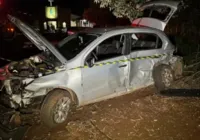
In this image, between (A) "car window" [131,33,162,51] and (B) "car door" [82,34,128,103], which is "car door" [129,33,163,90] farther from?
(B) "car door" [82,34,128,103]

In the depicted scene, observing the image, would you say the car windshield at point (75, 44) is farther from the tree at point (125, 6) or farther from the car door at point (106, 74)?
the tree at point (125, 6)

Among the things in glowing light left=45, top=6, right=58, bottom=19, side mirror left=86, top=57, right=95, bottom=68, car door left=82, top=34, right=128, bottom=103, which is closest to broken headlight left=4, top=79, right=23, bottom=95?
car door left=82, top=34, right=128, bottom=103

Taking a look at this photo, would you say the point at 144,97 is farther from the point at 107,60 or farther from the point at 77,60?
the point at 77,60

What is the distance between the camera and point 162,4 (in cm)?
684

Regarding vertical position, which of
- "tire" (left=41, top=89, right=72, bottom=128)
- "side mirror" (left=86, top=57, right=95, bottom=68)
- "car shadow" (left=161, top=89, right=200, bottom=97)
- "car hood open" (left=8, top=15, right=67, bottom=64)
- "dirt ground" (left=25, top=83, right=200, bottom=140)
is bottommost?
"dirt ground" (left=25, top=83, right=200, bottom=140)

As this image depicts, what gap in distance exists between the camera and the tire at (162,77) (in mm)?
6219

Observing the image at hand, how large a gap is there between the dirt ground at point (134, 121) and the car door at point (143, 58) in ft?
1.55

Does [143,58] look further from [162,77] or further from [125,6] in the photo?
[125,6]

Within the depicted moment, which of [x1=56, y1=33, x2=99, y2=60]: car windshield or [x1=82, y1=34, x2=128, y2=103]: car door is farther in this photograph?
[x1=56, y1=33, x2=99, y2=60]: car windshield

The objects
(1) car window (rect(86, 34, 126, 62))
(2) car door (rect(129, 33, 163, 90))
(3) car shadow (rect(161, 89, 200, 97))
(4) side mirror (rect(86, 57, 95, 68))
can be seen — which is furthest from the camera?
(3) car shadow (rect(161, 89, 200, 97))

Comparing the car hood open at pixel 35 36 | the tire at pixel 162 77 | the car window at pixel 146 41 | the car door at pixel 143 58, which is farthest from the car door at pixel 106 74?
the tire at pixel 162 77

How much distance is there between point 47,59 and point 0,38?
10.9m

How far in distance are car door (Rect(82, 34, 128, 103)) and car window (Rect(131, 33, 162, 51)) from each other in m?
0.73

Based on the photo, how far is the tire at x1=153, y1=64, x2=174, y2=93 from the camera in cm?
622
